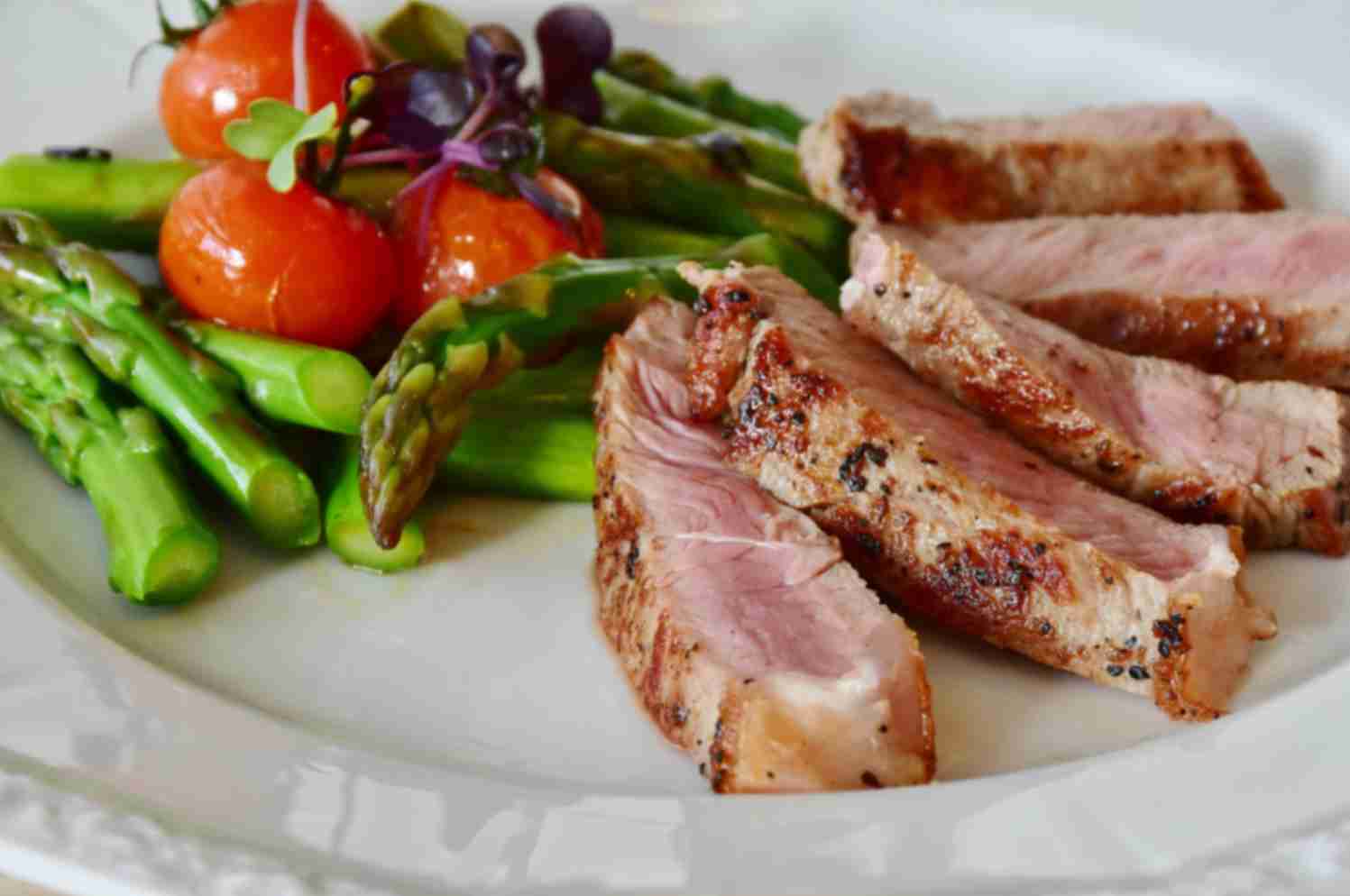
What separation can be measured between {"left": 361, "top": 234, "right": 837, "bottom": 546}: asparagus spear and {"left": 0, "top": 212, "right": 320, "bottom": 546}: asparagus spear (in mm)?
267

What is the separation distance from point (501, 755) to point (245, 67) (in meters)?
2.29

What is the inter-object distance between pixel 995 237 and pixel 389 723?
216 cm

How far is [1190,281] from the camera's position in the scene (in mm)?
3756

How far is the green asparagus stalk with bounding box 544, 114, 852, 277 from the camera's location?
442 cm

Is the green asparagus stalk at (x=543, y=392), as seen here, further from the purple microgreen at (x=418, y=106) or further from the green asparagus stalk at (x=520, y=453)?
the purple microgreen at (x=418, y=106)

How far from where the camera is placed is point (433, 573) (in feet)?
11.0

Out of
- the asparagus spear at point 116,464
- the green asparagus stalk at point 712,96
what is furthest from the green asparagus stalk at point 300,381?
the green asparagus stalk at point 712,96

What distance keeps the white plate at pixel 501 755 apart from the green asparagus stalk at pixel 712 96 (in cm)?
215

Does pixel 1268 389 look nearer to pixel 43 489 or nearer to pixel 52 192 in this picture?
pixel 43 489

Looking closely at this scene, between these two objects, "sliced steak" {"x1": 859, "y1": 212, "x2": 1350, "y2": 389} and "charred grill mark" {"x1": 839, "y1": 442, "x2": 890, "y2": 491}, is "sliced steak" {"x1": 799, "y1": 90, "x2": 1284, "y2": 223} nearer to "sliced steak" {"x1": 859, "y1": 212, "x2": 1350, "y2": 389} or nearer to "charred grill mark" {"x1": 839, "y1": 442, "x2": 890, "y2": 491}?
"sliced steak" {"x1": 859, "y1": 212, "x2": 1350, "y2": 389}

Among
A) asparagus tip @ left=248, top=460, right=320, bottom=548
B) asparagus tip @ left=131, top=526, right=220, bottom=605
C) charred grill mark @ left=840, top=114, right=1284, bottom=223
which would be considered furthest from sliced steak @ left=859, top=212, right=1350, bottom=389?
asparagus tip @ left=131, top=526, right=220, bottom=605

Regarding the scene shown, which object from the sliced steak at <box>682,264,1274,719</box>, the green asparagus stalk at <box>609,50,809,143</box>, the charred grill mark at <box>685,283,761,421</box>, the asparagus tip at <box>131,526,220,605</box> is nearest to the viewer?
the sliced steak at <box>682,264,1274,719</box>

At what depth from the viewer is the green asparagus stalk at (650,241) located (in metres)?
4.32

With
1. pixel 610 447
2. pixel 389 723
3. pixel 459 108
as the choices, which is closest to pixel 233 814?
pixel 389 723
